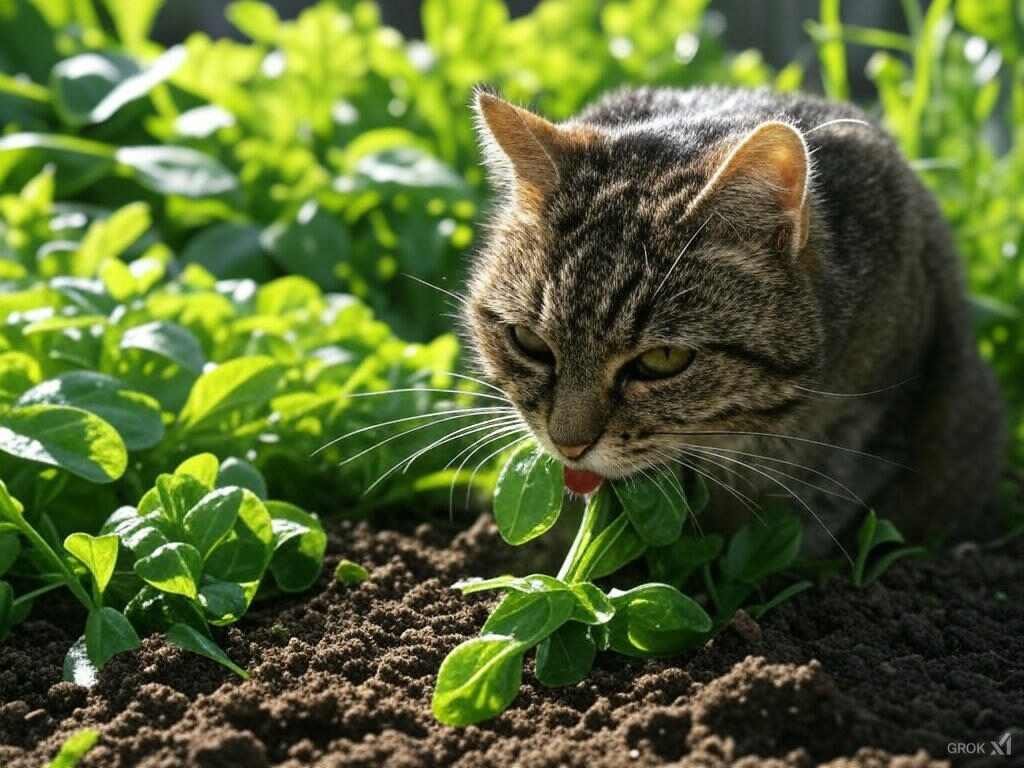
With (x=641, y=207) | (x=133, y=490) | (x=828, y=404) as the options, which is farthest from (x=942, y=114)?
(x=133, y=490)

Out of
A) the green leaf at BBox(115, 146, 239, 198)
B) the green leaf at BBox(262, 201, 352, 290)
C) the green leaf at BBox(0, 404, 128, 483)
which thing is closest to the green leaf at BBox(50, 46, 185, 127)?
the green leaf at BBox(115, 146, 239, 198)

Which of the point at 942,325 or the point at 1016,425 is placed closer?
the point at 942,325

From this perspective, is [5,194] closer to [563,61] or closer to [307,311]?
[307,311]

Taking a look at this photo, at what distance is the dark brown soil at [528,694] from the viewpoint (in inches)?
80.3

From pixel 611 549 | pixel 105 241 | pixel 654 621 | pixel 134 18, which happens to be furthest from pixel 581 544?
pixel 134 18

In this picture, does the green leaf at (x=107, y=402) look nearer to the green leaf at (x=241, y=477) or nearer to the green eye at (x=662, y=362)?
the green leaf at (x=241, y=477)

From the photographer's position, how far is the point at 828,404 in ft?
9.49

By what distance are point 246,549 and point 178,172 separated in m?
1.93

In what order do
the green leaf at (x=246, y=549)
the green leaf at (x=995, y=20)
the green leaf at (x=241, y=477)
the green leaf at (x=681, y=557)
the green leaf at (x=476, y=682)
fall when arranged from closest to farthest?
1. the green leaf at (x=476, y=682)
2. the green leaf at (x=246, y=549)
3. the green leaf at (x=681, y=557)
4. the green leaf at (x=241, y=477)
5. the green leaf at (x=995, y=20)

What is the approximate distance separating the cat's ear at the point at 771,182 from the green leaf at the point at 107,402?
1232 mm

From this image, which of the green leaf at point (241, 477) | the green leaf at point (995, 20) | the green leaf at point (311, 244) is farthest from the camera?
the green leaf at point (995, 20)

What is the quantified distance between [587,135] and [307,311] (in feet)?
3.55

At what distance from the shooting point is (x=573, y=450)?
251cm

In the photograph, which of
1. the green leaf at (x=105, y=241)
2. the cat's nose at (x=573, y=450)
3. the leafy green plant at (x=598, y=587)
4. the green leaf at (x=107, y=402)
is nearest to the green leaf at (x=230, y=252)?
the green leaf at (x=105, y=241)
